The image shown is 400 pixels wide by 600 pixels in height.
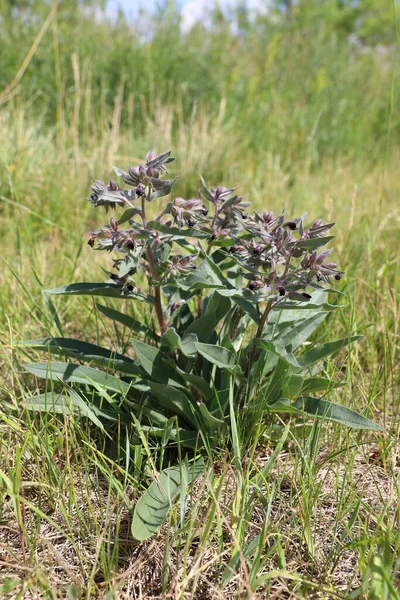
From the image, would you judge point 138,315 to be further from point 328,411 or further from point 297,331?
point 328,411

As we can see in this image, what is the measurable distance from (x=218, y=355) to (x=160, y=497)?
414mm

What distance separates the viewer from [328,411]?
1609 mm

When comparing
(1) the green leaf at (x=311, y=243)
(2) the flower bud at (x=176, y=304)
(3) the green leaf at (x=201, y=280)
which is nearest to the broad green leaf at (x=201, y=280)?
(3) the green leaf at (x=201, y=280)

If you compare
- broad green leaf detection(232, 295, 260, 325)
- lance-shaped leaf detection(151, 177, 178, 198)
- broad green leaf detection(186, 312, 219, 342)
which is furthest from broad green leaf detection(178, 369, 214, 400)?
lance-shaped leaf detection(151, 177, 178, 198)

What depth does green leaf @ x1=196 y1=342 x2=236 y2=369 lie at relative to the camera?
4.98 feet

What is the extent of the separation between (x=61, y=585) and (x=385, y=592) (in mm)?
719

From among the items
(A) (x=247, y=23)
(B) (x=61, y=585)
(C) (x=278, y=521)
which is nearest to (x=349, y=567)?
(C) (x=278, y=521)

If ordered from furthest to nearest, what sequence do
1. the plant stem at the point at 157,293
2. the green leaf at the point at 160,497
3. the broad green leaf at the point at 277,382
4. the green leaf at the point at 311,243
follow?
1. the broad green leaf at the point at 277,382
2. the plant stem at the point at 157,293
3. the green leaf at the point at 311,243
4. the green leaf at the point at 160,497

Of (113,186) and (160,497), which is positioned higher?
(113,186)

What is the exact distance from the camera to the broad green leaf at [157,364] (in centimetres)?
163

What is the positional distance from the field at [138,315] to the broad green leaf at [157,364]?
0.75 ft

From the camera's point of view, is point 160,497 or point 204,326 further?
point 204,326

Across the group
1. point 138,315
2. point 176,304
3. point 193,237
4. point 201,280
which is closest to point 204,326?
point 176,304

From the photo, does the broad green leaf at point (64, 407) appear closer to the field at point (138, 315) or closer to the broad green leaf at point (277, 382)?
the field at point (138, 315)
